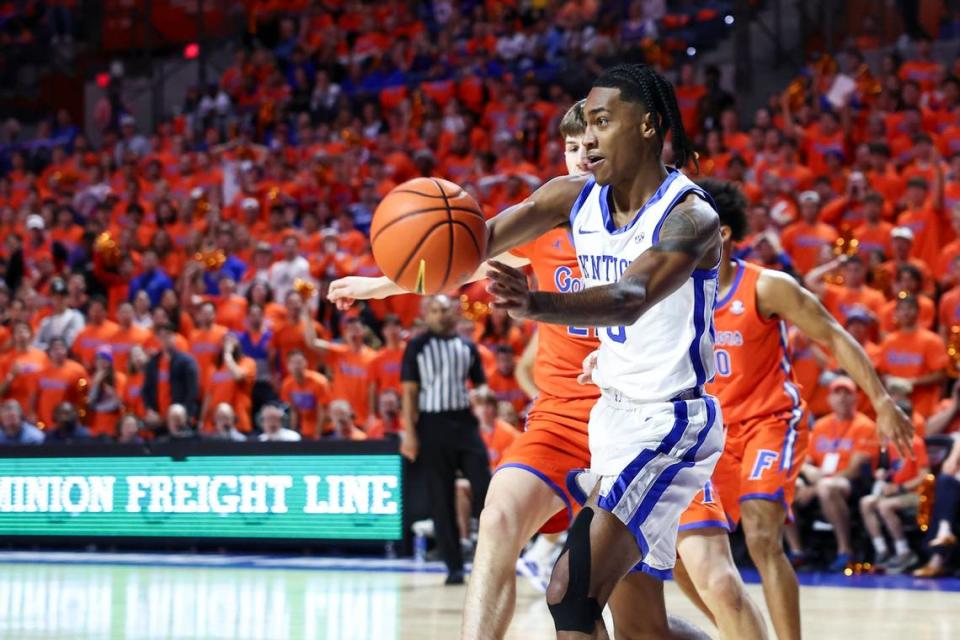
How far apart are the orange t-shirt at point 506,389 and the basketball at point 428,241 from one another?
27.9 feet

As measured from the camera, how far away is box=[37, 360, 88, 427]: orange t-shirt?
1482 centimetres

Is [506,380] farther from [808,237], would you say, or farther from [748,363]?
[748,363]

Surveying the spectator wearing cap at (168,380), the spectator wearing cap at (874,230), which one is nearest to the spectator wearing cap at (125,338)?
the spectator wearing cap at (168,380)

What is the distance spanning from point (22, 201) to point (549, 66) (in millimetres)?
7700

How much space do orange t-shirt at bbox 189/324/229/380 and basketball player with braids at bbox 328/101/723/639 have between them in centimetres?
930

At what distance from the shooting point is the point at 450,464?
10.2 m

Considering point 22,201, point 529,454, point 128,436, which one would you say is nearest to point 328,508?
point 128,436

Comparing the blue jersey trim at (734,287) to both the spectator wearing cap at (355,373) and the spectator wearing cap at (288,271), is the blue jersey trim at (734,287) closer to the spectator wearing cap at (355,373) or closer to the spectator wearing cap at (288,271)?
the spectator wearing cap at (355,373)

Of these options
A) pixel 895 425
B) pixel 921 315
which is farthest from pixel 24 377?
pixel 895 425

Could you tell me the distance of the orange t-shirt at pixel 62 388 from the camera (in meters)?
14.8

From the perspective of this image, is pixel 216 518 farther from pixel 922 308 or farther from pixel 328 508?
pixel 922 308

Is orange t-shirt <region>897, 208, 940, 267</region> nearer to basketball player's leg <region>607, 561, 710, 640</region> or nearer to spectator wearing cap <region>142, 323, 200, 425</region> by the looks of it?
spectator wearing cap <region>142, 323, 200, 425</region>

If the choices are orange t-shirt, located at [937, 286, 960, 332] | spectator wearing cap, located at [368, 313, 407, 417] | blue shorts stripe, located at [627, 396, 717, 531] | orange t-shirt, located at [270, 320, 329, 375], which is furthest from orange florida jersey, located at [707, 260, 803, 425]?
orange t-shirt, located at [270, 320, 329, 375]

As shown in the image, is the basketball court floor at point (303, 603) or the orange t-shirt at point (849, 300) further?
the orange t-shirt at point (849, 300)
